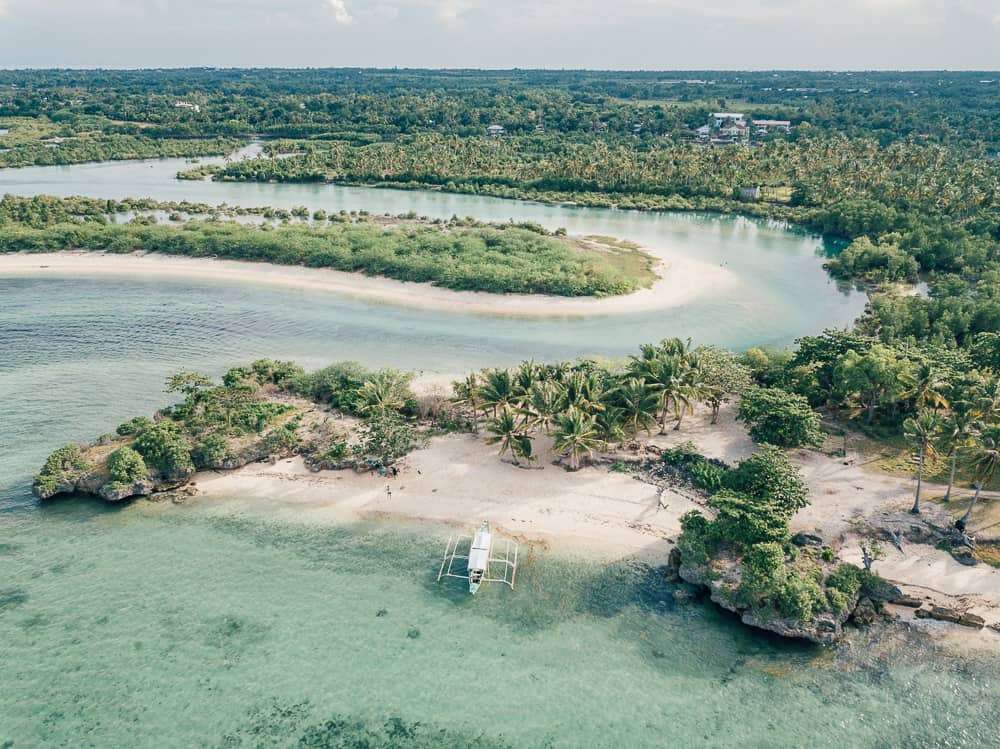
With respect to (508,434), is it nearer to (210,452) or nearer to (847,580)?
(210,452)

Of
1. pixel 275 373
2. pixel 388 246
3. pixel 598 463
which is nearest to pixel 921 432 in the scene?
pixel 598 463

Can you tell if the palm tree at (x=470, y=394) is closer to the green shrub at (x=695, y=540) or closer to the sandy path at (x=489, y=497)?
the sandy path at (x=489, y=497)

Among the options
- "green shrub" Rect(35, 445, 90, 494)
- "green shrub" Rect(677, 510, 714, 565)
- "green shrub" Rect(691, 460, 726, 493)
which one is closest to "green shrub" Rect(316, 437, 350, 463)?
"green shrub" Rect(35, 445, 90, 494)

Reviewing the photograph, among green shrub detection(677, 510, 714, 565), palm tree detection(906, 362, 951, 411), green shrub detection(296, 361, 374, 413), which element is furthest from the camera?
green shrub detection(296, 361, 374, 413)

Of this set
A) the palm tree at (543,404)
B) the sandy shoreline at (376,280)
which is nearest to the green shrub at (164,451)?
the palm tree at (543,404)

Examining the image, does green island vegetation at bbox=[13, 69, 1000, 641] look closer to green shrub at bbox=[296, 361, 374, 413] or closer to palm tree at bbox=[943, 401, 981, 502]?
palm tree at bbox=[943, 401, 981, 502]
